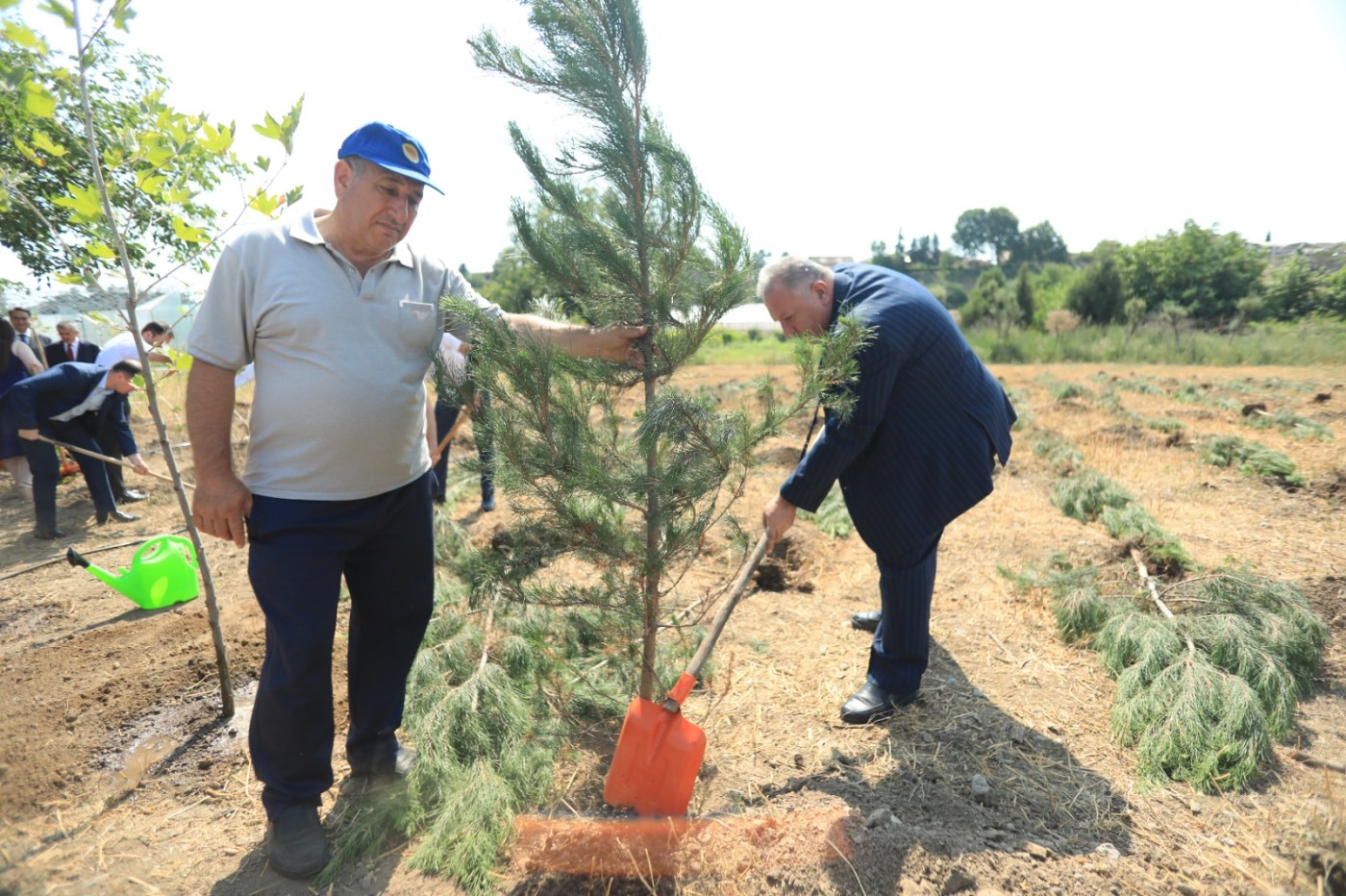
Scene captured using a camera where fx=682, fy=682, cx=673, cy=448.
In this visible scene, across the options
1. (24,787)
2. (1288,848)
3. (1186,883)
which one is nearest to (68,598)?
(24,787)

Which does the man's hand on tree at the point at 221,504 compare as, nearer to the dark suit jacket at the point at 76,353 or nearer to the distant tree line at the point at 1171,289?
the dark suit jacket at the point at 76,353

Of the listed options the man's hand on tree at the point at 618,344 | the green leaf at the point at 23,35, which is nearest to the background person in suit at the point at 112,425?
the green leaf at the point at 23,35

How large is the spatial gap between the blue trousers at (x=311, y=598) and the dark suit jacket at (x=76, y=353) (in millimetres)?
7524

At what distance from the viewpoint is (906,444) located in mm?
2842

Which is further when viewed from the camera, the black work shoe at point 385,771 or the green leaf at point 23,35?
the black work shoe at point 385,771

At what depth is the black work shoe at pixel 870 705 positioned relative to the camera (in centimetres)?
305

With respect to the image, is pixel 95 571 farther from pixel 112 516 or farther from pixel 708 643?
pixel 112 516

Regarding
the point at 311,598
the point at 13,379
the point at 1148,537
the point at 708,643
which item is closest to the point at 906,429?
the point at 708,643

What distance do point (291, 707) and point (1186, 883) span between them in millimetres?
2829

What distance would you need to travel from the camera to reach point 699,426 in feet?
6.90

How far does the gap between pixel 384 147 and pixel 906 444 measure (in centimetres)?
220

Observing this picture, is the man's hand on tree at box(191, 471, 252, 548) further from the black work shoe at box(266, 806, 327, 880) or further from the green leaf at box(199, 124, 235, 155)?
the green leaf at box(199, 124, 235, 155)

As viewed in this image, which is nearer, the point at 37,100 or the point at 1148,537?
the point at 37,100

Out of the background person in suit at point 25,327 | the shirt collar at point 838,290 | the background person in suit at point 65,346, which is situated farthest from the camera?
the background person in suit at point 65,346
